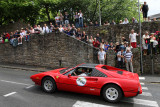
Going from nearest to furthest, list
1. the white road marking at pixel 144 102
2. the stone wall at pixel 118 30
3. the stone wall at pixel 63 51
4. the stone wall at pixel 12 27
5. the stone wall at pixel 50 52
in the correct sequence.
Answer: the white road marking at pixel 144 102 < the stone wall at pixel 63 51 < the stone wall at pixel 50 52 < the stone wall at pixel 118 30 < the stone wall at pixel 12 27

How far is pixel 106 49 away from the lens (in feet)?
40.0

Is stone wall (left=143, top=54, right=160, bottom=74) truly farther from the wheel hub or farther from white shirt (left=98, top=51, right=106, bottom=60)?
the wheel hub

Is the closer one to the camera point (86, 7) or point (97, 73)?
point (97, 73)

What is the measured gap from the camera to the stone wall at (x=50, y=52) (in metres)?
12.5

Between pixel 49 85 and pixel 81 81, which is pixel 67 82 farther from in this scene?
pixel 49 85

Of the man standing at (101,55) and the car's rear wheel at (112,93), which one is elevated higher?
the man standing at (101,55)

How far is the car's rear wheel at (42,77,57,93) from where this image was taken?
261 inches

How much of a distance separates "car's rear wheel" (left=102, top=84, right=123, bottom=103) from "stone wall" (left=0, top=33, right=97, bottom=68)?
6.38 metres

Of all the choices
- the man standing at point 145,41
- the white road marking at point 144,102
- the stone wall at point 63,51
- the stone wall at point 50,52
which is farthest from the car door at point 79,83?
the man standing at point 145,41

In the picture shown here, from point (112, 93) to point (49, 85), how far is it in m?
2.88

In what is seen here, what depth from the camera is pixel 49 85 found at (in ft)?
22.2

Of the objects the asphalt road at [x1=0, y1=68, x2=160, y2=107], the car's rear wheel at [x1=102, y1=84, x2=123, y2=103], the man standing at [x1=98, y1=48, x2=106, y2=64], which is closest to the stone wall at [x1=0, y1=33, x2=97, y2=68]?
the man standing at [x1=98, y1=48, x2=106, y2=64]

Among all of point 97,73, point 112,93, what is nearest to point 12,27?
point 97,73

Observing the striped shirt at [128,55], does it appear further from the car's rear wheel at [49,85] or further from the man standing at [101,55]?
the car's rear wheel at [49,85]
